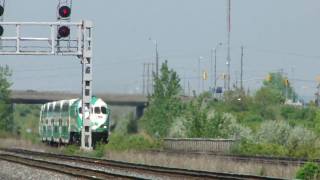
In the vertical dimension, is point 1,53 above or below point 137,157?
above

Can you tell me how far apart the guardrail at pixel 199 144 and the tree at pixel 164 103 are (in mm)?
21885

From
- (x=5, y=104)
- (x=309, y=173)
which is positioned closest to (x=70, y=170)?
(x=309, y=173)

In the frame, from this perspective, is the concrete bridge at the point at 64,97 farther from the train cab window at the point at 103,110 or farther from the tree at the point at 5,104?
the train cab window at the point at 103,110

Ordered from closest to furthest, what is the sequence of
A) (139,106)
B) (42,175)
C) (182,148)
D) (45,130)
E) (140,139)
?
1. (42,175)
2. (182,148)
3. (140,139)
4. (45,130)
5. (139,106)

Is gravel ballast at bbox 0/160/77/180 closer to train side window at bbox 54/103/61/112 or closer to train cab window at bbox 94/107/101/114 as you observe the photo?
train cab window at bbox 94/107/101/114

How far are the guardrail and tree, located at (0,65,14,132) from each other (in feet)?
169

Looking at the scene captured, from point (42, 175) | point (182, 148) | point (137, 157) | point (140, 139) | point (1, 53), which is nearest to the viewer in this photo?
point (42, 175)

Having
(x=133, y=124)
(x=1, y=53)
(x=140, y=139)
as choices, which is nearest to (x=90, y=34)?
(x=1, y=53)

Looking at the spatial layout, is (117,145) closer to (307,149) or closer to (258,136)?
(258,136)

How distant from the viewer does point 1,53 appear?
164ft

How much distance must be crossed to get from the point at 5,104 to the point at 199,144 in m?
64.6

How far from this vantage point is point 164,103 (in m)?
84.5

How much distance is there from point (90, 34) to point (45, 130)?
2054 cm

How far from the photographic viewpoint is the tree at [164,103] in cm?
8300
